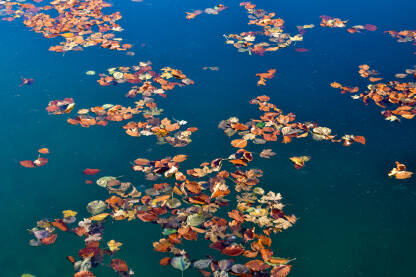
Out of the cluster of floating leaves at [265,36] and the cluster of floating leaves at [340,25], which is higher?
the cluster of floating leaves at [340,25]

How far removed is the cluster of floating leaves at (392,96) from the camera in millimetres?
4812

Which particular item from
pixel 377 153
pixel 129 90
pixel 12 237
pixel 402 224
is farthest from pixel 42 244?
pixel 377 153

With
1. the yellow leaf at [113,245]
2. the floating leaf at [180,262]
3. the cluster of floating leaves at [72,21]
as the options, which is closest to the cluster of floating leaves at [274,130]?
the floating leaf at [180,262]

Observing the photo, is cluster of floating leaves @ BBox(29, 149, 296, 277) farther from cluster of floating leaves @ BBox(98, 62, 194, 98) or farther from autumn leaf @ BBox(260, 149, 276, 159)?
cluster of floating leaves @ BBox(98, 62, 194, 98)

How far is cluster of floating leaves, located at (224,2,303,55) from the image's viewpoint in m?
6.22

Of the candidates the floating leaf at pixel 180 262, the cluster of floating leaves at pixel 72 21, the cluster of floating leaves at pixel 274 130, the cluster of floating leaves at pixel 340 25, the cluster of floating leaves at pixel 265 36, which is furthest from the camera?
the cluster of floating leaves at pixel 340 25

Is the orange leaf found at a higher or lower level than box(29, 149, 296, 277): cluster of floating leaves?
higher

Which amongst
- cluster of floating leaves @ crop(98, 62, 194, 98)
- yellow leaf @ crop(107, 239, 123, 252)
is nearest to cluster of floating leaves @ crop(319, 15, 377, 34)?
cluster of floating leaves @ crop(98, 62, 194, 98)

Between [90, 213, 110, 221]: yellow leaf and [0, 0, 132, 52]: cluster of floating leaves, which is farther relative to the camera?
[0, 0, 132, 52]: cluster of floating leaves

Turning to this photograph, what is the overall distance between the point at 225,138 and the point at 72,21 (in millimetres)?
4245

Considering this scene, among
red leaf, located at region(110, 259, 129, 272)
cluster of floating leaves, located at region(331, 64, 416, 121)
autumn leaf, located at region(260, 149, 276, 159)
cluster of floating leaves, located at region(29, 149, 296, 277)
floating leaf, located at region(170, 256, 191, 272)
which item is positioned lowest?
red leaf, located at region(110, 259, 129, 272)

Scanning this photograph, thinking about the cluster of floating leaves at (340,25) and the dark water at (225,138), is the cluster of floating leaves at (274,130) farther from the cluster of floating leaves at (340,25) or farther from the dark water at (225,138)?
the cluster of floating leaves at (340,25)

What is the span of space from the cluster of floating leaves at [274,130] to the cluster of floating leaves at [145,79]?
112cm

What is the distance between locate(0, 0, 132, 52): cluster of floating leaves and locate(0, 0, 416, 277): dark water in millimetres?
207
